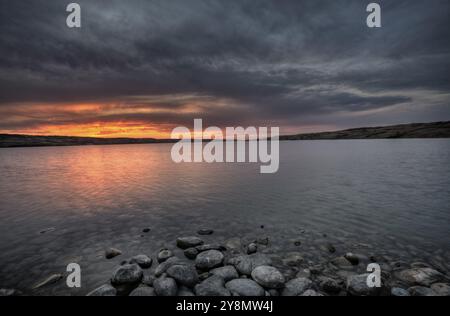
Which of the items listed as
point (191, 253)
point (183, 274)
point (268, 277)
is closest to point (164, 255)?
point (191, 253)

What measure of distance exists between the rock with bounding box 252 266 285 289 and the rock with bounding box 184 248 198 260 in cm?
284

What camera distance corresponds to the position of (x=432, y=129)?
198000 millimetres

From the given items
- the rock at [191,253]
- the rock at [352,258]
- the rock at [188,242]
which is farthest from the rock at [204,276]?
the rock at [352,258]

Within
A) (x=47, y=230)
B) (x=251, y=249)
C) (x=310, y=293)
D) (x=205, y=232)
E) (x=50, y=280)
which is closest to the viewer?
(x=310, y=293)

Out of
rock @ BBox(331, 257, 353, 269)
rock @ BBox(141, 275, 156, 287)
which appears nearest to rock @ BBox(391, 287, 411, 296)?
rock @ BBox(331, 257, 353, 269)

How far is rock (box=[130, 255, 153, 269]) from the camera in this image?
8706mm

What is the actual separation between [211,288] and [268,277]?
6.52 ft

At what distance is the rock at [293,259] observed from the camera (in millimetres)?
8828

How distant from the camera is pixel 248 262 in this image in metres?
8.53

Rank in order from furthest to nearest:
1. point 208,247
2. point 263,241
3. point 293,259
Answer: point 263,241 < point 208,247 < point 293,259

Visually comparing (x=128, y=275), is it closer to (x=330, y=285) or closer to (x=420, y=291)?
(x=330, y=285)

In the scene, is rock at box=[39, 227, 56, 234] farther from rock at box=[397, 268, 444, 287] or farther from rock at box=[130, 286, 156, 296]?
rock at box=[397, 268, 444, 287]
